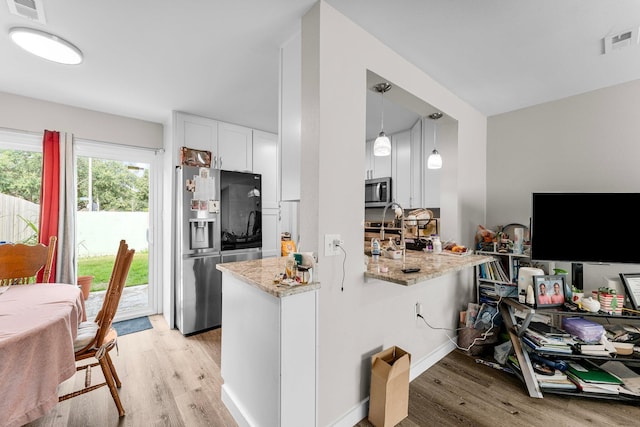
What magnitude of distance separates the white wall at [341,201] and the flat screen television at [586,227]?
1373 millimetres

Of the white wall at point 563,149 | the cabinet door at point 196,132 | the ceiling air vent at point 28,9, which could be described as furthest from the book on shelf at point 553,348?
the ceiling air vent at point 28,9

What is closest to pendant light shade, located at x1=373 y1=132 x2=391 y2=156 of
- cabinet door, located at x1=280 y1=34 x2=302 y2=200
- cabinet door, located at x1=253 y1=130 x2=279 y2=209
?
cabinet door, located at x1=280 y1=34 x2=302 y2=200

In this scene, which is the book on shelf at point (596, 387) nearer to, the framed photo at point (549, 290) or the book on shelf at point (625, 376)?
the book on shelf at point (625, 376)

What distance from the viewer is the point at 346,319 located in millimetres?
1619

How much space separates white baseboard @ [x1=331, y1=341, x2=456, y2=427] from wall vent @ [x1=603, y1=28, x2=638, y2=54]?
2.60 meters

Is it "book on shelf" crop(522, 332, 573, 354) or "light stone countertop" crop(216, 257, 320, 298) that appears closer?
"light stone countertop" crop(216, 257, 320, 298)

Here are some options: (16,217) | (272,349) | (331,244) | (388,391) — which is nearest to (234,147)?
(16,217)

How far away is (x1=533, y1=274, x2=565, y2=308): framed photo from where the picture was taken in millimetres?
2043

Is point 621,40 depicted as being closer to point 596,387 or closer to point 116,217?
point 596,387

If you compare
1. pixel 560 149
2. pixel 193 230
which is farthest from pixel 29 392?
pixel 560 149

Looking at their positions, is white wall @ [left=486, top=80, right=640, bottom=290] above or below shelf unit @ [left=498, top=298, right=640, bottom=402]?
above

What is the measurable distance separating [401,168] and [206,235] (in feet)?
8.55

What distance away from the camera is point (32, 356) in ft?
4.08

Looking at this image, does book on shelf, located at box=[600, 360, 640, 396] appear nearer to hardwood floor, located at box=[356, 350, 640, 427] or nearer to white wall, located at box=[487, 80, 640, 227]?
hardwood floor, located at box=[356, 350, 640, 427]
